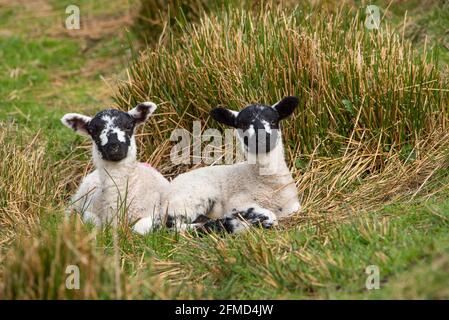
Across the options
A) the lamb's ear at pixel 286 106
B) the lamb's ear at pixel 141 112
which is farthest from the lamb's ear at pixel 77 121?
the lamb's ear at pixel 286 106

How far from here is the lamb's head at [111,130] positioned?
773 centimetres

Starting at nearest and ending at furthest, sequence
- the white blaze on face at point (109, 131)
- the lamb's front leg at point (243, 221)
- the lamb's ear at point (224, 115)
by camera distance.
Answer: the lamb's front leg at point (243, 221), the lamb's ear at point (224, 115), the white blaze on face at point (109, 131)

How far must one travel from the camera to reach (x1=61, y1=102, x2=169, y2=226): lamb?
25.5 feet

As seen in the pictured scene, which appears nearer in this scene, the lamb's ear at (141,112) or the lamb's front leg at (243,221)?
the lamb's front leg at (243,221)

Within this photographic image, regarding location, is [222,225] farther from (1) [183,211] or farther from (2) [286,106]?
(2) [286,106]

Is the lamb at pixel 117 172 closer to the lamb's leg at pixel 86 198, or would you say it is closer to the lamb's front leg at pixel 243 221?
the lamb's leg at pixel 86 198

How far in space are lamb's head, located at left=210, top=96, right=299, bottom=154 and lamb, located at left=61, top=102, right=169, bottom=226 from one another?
30.4 inches

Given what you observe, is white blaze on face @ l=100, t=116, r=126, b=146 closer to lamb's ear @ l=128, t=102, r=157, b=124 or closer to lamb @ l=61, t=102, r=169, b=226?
lamb @ l=61, t=102, r=169, b=226

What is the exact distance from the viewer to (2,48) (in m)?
15.4

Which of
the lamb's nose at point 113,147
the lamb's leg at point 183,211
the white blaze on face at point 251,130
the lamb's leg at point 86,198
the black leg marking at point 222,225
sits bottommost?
the black leg marking at point 222,225

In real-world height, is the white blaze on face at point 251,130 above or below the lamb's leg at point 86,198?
above

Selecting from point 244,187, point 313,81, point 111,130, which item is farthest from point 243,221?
point 313,81

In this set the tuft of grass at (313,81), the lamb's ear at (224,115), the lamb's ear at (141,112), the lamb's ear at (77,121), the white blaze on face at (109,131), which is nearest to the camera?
the lamb's ear at (224,115)

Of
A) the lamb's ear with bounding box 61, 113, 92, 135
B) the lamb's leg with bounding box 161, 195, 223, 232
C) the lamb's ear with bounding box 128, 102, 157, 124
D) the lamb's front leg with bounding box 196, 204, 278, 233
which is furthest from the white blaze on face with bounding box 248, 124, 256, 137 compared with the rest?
the lamb's ear with bounding box 61, 113, 92, 135
